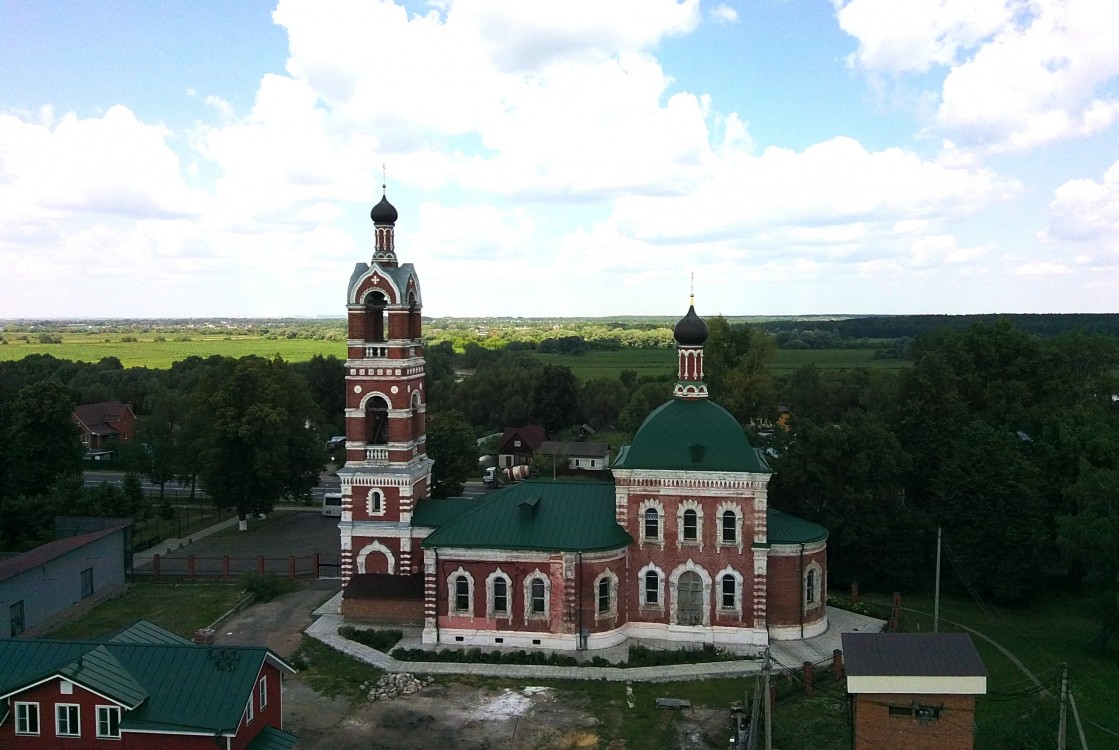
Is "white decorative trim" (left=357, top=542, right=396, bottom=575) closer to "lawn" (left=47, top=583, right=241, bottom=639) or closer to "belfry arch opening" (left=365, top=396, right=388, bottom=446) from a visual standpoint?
"belfry arch opening" (left=365, top=396, right=388, bottom=446)

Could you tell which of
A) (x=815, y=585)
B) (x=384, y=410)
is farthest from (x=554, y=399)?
(x=815, y=585)

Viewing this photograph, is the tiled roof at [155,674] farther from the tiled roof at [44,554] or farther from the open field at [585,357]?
Answer: the open field at [585,357]

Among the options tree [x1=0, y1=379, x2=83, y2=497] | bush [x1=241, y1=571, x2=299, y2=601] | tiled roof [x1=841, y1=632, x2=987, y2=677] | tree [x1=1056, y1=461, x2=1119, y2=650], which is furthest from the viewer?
tree [x1=0, y1=379, x2=83, y2=497]

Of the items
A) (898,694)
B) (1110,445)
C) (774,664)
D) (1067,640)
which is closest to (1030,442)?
(1110,445)

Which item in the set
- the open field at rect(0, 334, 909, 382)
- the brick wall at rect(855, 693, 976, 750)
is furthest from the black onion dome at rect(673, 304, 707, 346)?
the open field at rect(0, 334, 909, 382)

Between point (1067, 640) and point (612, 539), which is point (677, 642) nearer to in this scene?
point (612, 539)

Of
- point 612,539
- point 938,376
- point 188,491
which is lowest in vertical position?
point 188,491

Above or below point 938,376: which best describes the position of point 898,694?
below
